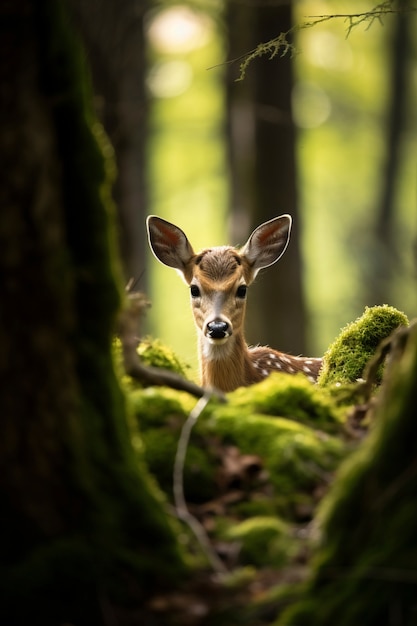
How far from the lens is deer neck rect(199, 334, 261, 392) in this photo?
8625 millimetres

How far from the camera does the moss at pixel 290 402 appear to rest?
4.77 metres

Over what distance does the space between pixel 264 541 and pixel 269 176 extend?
458 inches

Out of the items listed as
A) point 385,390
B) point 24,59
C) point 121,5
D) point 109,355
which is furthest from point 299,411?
point 121,5

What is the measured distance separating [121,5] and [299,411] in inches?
381

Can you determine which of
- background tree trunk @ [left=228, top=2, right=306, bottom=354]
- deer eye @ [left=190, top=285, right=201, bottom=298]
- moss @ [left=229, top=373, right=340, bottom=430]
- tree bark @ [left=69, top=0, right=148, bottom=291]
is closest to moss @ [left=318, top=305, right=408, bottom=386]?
deer eye @ [left=190, top=285, right=201, bottom=298]

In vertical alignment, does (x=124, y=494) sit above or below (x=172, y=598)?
above

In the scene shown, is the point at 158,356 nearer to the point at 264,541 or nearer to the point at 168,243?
the point at 264,541

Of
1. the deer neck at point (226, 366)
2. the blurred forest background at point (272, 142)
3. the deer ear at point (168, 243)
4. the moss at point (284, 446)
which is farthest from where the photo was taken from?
the blurred forest background at point (272, 142)

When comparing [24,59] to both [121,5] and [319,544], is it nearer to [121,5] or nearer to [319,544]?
[319,544]

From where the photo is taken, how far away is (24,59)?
11.2 feet

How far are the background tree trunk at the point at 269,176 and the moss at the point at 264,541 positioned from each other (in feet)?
36.9

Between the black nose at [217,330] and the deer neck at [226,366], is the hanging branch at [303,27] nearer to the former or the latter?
the black nose at [217,330]

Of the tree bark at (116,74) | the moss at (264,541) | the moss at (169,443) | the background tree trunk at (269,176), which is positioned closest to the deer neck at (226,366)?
the tree bark at (116,74)

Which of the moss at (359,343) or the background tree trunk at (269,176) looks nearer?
the moss at (359,343)
